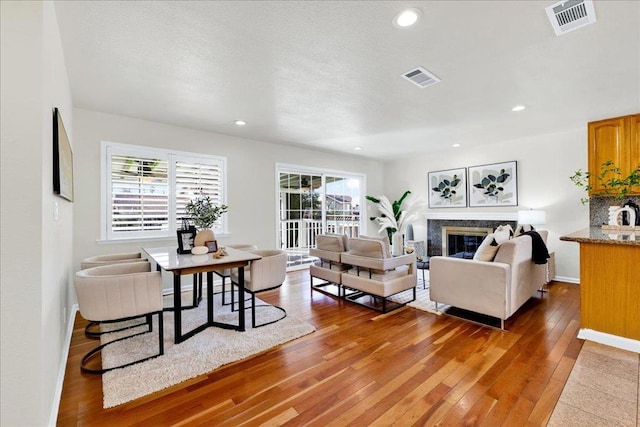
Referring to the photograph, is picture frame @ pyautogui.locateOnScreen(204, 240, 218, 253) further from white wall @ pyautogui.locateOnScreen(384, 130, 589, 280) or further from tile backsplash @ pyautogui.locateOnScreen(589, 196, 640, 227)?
tile backsplash @ pyautogui.locateOnScreen(589, 196, 640, 227)

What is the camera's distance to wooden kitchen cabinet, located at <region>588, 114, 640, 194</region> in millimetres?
3807

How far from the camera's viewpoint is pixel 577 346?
2467 mm

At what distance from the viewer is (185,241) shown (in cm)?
305

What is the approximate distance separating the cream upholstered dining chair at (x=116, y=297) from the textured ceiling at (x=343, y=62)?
6.09 feet

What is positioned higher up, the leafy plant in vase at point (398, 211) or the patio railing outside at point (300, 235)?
the leafy plant in vase at point (398, 211)

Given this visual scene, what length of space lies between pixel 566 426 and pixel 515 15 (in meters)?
2.59

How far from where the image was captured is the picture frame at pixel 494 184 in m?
5.14

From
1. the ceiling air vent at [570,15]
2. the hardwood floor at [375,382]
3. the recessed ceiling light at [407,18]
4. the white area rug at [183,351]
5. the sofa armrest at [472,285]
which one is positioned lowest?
the hardwood floor at [375,382]

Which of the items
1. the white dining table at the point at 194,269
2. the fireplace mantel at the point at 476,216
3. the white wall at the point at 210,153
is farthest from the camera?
the fireplace mantel at the point at 476,216

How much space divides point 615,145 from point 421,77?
3.48 meters

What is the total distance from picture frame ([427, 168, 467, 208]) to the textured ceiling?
1827mm

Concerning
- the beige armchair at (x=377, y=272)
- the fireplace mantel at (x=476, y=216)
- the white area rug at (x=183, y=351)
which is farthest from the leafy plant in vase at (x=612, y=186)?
the white area rug at (x=183, y=351)

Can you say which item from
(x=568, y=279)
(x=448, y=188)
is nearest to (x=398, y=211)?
(x=448, y=188)

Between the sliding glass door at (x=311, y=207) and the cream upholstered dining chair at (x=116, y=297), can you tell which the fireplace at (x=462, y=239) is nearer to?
the sliding glass door at (x=311, y=207)
